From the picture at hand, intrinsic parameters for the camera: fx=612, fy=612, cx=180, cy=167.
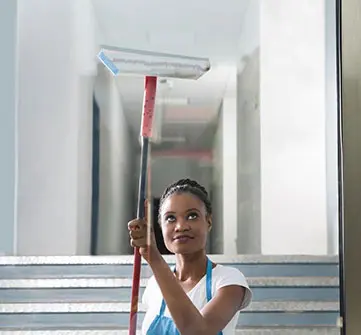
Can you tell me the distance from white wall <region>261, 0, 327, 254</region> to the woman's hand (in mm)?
191

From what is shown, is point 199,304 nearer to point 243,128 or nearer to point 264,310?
point 264,310

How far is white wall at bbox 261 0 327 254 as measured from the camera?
101 centimetres

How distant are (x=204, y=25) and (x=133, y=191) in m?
0.31

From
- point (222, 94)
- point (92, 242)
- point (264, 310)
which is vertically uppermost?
point (222, 94)

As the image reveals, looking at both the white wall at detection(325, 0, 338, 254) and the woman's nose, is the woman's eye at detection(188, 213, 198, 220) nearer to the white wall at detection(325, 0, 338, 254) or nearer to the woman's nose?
the woman's nose

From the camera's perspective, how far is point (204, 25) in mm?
1030

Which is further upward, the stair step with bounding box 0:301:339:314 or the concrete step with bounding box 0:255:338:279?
the concrete step with bounding box 0:255:338:279

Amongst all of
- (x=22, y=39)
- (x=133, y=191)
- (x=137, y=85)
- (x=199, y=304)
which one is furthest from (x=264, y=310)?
(x=22, y=39)

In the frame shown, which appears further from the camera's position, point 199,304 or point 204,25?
point 204,25

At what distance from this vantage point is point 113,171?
0.99 metres

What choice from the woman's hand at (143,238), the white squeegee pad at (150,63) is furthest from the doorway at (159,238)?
the white squeegee pad at (150,63)

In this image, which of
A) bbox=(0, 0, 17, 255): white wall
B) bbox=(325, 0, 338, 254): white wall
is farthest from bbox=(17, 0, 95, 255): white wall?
bbox=(325, 0, 338, 254): white wall

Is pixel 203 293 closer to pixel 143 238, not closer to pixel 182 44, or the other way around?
pixel 143 238

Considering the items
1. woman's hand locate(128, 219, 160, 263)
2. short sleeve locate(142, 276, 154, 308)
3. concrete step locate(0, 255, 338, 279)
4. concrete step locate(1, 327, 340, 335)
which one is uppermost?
woman's hand locate(128, 219, 160, 263)
